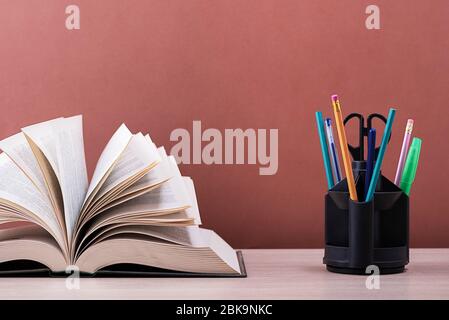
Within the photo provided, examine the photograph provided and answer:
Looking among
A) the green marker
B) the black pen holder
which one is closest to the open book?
the black pen holder

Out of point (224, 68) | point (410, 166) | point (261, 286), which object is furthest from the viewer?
point (224, 68)

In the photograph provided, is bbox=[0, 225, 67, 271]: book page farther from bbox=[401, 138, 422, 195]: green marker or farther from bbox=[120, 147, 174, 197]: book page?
bbox=[401, 138, 422, 195]: green marker

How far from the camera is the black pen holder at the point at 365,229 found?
854 mm

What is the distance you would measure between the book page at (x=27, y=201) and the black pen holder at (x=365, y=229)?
337 millimetres

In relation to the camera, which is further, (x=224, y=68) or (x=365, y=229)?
(x=224, y=68)

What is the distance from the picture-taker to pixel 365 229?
0.85 meters

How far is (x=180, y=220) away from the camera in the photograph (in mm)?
844

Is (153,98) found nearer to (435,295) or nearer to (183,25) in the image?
(183,25)

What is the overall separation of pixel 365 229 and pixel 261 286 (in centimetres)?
15

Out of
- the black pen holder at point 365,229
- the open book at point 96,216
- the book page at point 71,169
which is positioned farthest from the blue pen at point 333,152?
the book page at point 71,169

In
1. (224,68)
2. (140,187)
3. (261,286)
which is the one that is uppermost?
(224,68)

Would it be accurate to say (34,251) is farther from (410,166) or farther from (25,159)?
(410,166)

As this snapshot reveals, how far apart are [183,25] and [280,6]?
0.17m

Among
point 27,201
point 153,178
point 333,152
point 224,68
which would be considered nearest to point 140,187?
point 153,178
